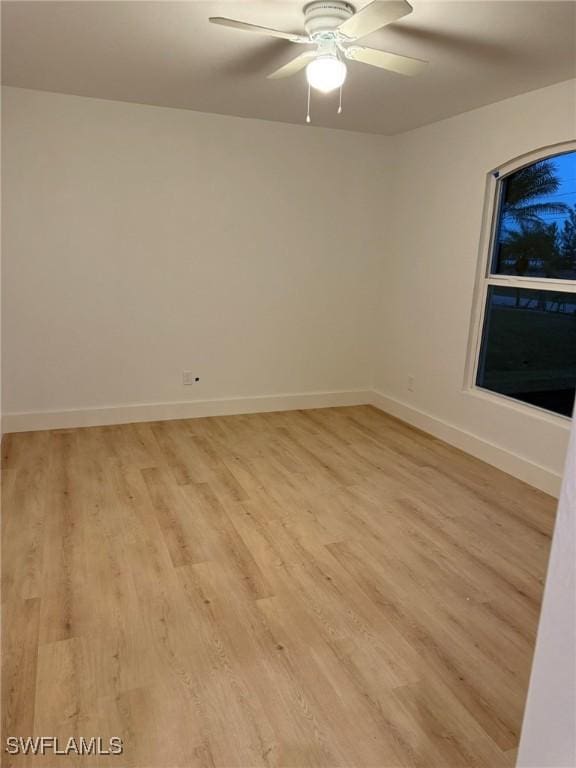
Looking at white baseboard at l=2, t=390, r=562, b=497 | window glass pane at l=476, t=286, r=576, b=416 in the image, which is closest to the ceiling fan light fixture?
window glass pane at l=476, t=286, r=576, b=416

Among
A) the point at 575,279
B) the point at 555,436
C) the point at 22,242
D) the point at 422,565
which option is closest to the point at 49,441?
the point at 22,242

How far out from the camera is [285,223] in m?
4.62

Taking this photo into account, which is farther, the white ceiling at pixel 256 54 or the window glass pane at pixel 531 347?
the window glass pane at pixel 531 347

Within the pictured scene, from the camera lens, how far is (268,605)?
2217 mm

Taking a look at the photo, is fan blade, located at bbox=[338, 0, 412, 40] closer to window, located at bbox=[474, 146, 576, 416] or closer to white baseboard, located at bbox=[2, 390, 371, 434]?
window, located at bbox=[474, 146, 576, 416]

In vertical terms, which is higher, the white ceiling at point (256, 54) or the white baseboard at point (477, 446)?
the white ceiling at point (256, 54)

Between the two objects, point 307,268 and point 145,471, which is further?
point 307,268

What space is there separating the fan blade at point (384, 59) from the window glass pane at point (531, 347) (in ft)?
5.78

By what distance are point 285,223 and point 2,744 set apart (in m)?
4.04

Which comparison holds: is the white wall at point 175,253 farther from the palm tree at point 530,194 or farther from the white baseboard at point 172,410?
the palm tree at point 530,194

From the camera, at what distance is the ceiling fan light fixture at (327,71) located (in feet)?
7.75

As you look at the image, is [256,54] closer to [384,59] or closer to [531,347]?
[384,59]

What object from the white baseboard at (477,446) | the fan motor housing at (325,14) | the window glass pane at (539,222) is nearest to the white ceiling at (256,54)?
the fan motor housing at (325,14)

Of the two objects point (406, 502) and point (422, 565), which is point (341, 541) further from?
point (406, 502)
